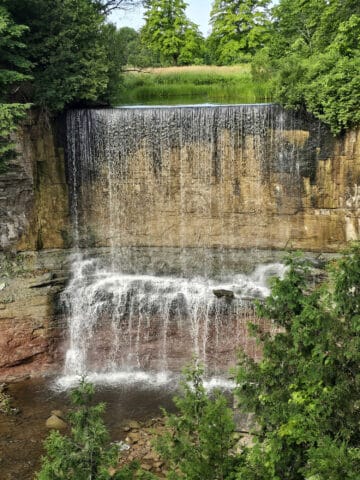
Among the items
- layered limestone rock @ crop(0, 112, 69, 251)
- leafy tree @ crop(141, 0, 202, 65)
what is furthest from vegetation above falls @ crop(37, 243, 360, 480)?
leafy tree @ crop(141, 0, 202, 65)

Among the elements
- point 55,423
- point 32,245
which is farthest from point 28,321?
point 55,423

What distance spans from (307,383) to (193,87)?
59.2 feet

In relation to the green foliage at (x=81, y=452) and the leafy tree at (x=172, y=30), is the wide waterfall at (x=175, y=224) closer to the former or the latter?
the green foliage at (x=81, y=452)

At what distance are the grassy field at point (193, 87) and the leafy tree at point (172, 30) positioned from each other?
778cm

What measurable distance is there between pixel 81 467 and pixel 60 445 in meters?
0.34

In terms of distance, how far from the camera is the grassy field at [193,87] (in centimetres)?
2002

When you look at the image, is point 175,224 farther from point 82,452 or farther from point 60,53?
point 82,452

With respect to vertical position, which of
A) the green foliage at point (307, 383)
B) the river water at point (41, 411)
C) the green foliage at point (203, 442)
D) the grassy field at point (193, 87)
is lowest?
the river water at point (41, 411)

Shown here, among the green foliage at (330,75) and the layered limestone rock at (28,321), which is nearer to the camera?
the green foliage at (330,75)

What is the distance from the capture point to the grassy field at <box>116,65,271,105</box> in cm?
2002

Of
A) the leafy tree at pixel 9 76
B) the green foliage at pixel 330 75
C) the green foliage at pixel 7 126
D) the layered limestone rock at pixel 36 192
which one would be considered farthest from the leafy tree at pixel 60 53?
the green foliage at pixel 330 75

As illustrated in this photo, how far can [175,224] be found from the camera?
14828 mm

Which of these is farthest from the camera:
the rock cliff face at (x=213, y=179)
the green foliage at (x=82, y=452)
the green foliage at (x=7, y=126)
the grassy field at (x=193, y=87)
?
the grassy field at (x=193, y=87)

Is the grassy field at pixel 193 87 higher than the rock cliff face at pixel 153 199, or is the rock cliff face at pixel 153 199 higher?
the grassy field at pixel 193 87
